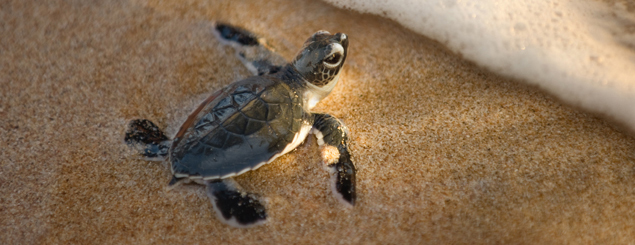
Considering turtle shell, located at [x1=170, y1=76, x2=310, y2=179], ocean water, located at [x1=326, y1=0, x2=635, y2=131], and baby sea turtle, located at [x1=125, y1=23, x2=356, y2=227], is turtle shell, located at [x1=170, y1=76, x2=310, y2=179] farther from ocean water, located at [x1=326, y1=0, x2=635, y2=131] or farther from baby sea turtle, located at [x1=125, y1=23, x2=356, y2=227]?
ocean water, located at [x1=326, y1=0, x2=635, y2=131]

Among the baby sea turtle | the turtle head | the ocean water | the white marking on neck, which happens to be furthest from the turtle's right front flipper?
the ocean water

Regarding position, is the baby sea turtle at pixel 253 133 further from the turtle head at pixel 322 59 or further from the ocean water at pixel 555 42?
the ocean water at pixel 555 42

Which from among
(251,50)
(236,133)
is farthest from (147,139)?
(251,50)

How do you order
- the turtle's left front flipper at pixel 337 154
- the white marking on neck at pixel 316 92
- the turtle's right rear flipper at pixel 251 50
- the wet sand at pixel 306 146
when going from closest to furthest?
the wet sand at pixel 306 146 < the turtle's left front flipper at pixel 337 154 < the white marking on neck at pixel 316 92 < the turtle's right rear flipper at pixel 251 50

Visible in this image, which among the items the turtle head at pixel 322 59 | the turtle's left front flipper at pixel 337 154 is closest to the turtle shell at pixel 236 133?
the turtle's left front flipper at pixel 337 154

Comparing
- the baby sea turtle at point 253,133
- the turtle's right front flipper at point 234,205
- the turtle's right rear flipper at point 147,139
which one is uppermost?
the baby sea turtle at point 253,133

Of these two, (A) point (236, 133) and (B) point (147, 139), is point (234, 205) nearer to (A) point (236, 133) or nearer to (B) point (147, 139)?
(A) point (236, 133)

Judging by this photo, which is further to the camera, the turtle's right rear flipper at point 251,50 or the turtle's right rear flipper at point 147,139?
the turtle's right rear flipper at point 251,50

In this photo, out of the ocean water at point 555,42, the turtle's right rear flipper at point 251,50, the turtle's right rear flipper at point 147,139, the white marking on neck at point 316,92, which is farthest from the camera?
the turtle's right rear flipper at point 251,50

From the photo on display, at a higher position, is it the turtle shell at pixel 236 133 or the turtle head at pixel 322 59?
the turtle head at pixel 322 59
